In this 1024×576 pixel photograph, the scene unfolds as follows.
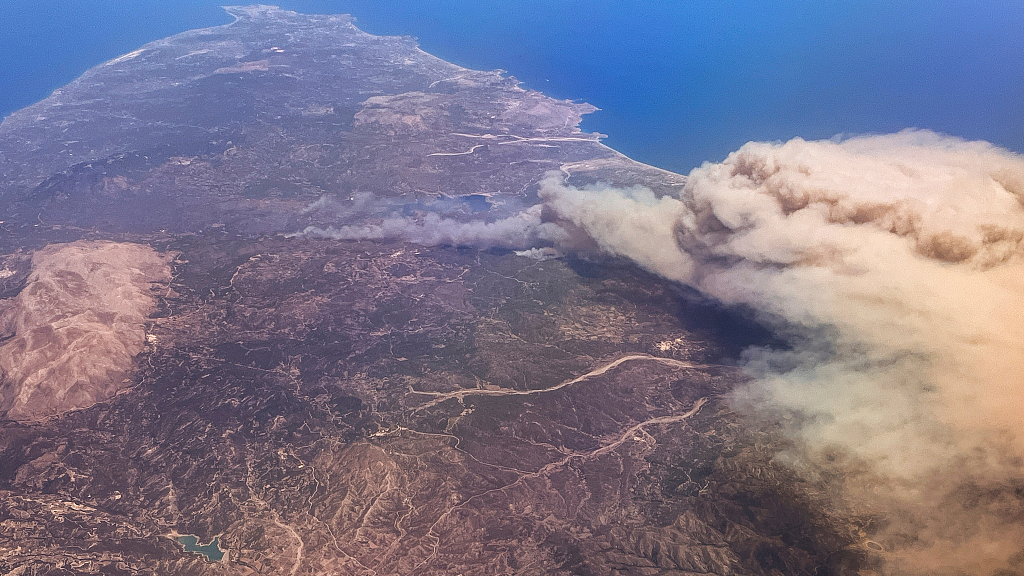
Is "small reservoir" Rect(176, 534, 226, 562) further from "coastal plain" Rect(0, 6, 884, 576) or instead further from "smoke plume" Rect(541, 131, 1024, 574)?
"smoke plume" Rect(541, 131, 1024, 574)

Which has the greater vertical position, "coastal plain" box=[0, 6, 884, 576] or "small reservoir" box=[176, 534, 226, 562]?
"coastal plain" box=[0, 6, 884, 576]

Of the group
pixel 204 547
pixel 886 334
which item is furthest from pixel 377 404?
pixel 886 334

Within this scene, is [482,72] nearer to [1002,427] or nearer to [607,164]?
[607,164]

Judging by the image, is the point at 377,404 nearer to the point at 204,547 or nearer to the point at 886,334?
the point at 204,547

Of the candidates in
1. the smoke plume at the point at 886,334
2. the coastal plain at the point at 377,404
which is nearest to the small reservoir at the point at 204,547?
the coastal plain at the point at 377,404

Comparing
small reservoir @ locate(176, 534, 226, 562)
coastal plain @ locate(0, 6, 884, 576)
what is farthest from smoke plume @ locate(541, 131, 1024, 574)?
small reservoir @ locate(176, 534, 226, 562)

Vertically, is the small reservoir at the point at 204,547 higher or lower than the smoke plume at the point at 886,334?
lower

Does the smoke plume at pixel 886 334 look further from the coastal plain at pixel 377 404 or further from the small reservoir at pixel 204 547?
the small reservoir at pixel 204 547
